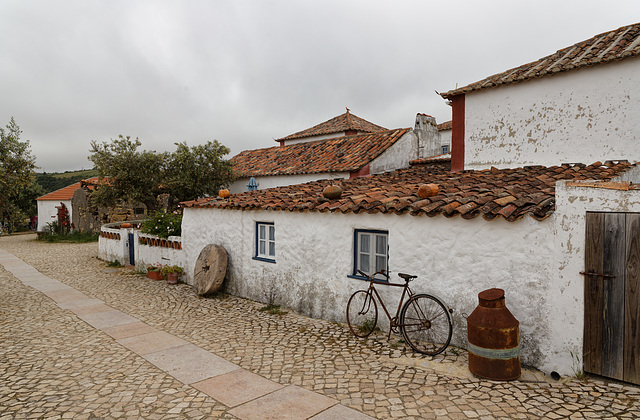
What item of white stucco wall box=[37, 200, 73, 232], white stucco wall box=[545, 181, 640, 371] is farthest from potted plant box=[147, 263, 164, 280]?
white stucco wall box=[37, 200, 73, 232]

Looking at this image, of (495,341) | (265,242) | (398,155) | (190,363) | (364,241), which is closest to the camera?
(495,341)

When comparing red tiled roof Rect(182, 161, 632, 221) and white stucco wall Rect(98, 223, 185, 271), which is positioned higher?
red tiled roof Rect(182, 161, 632, 221)

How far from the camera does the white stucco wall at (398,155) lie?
15.5 meters

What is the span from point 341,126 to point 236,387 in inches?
749

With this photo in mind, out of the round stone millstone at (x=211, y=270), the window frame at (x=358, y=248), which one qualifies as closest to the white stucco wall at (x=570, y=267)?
the window frame at (x=358, y=248)

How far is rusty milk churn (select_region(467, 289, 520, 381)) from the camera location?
5027 millimetres

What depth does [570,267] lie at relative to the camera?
5066mm

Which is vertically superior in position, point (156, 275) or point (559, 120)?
point (559, 120)

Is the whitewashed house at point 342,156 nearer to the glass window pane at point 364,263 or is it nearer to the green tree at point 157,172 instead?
the green tree at point 157,172

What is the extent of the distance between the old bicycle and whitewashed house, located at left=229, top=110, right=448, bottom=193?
27.5 feet

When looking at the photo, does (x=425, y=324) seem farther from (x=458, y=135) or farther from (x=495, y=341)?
(x=458, y=135)

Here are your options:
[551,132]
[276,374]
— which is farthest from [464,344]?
[551,132]

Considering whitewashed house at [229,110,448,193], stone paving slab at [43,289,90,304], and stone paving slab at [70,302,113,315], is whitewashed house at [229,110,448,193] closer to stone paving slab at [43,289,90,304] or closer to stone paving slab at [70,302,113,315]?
stone paving slab at [43,289,90,304]

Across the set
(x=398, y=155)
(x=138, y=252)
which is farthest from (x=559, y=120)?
(x=138, y=252)
